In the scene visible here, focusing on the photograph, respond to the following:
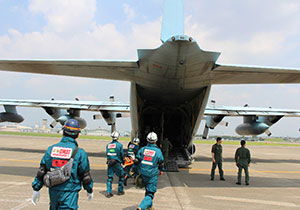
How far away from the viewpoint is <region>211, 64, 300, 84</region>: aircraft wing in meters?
5.52

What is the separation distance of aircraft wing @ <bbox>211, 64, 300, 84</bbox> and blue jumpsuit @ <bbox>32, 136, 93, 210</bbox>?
452cm

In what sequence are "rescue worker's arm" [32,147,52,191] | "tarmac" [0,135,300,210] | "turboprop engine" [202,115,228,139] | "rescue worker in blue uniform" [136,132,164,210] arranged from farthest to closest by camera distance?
"turboprop engine" [202,115,228,139]
"tarmac" [0,135,300,210]
"rescue worker in blue uniform" [136,132,164,210]
"rescue worker's arm" [32,147,52,191]

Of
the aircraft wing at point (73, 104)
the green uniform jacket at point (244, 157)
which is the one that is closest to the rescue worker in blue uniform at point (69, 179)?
the green uniform jacket at point (244, 157)

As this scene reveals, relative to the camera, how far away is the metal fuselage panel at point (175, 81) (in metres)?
5.42

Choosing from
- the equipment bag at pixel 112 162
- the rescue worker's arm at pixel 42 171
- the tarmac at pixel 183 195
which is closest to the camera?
the rescue worker's arm at pixel 42 171

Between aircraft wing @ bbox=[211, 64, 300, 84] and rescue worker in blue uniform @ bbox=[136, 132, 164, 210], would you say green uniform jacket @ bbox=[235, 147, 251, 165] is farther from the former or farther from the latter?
rescue worker in blue uniform @ bbox=[136, 132, 164, 210]

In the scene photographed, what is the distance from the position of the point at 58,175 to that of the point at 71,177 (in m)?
0.18

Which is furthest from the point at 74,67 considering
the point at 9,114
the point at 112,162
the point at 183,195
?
the point at 9,114

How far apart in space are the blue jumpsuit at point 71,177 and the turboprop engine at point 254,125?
13219 millimetres

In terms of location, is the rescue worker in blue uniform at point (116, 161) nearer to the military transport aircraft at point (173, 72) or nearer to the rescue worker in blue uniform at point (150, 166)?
the rescue worker in blue uniform at point (150, 166)

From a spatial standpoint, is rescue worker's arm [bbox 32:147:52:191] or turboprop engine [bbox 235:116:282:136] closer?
rescue worker's arm [bbox 32:147:52:191]

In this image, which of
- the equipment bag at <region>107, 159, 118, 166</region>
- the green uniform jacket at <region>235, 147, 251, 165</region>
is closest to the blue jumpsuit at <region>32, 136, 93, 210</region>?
the equipment bag at <region>107, 159, 118, 166</region>

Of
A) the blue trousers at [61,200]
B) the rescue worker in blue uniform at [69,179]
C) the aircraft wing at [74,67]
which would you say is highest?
the aircraft wing at [74,67]

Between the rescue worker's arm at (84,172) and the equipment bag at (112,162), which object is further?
the equipment bag at (112,162)
